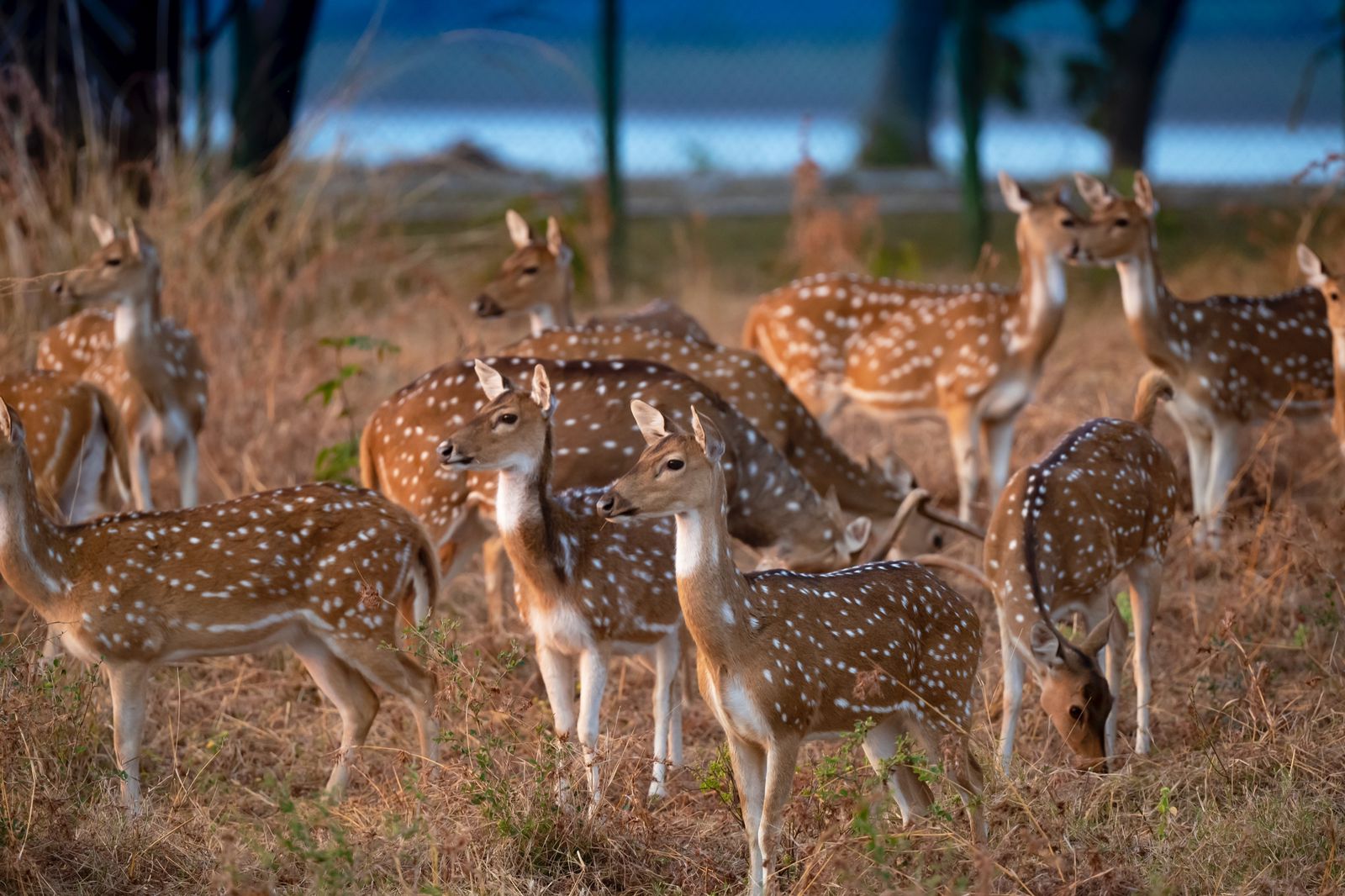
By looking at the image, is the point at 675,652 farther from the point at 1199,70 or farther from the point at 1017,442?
the point at 1199,70

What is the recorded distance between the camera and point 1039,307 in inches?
338

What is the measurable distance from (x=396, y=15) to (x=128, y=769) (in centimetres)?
1101

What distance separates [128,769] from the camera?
5.41 m

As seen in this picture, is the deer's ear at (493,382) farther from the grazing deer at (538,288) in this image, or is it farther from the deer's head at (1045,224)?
the deer's head at (1045,224)

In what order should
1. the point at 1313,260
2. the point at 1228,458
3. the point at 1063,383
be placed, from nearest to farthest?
1. the point at 1313,260
2. the point at 1228,458
3. the point at 1063,383

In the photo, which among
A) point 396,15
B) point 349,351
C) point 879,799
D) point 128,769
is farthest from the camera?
point 396,15

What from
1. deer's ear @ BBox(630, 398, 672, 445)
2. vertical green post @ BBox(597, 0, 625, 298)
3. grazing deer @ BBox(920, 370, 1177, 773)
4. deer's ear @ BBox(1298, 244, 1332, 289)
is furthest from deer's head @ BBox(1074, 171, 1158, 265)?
vertical green post @ BBox(597, 0, 625, 298)

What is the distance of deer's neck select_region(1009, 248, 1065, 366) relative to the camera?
8539 millimetres

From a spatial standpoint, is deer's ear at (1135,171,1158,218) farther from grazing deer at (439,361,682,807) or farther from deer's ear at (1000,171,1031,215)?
grazing deer at (439,361,682,807)

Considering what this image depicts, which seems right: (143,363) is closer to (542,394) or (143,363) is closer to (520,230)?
(520,230)

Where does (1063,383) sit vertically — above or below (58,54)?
below

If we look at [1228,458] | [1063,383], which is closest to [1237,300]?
[1228,458]

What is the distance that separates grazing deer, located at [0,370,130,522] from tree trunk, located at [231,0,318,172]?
4.52 meters

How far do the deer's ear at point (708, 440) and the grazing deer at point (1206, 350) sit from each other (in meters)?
4.00
